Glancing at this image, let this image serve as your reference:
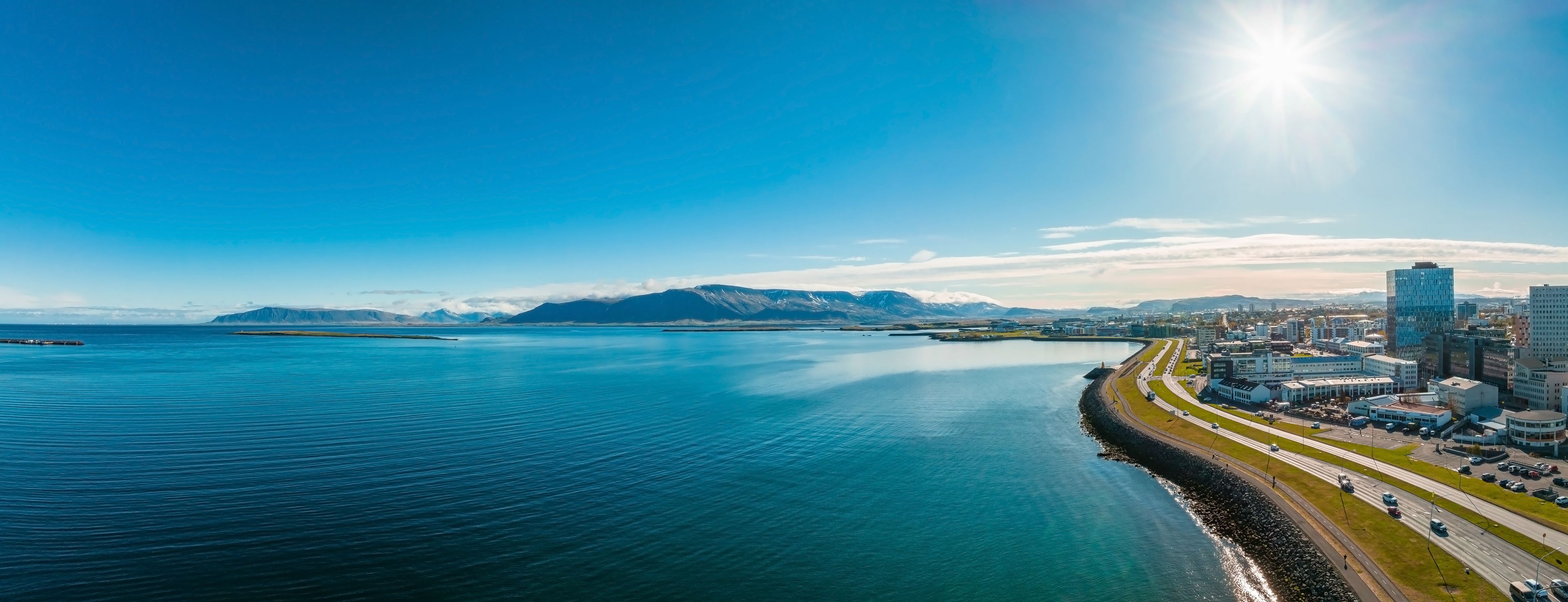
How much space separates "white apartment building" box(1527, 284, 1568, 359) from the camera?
62.0m

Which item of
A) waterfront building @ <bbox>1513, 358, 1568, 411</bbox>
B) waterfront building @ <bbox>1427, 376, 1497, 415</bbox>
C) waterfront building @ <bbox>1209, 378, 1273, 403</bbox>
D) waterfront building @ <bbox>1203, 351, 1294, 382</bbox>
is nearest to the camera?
waterfront building @ <bbox>1427, 376, 1497, 415</bbox>

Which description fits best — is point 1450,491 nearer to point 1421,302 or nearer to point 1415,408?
point 1415,408

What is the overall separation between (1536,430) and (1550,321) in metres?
40.5

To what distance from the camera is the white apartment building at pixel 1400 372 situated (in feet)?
206

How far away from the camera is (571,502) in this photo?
2841cm

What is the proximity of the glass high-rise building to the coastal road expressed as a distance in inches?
2455

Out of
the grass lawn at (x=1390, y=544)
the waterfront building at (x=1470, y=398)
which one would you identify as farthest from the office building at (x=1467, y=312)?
the grass lawn at (x=1390, y=544)

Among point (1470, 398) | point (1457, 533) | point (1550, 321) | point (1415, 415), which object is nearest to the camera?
point (1457, 533)

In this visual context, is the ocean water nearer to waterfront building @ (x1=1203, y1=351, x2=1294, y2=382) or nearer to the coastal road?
the coastal road

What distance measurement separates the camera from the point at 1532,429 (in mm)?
37781

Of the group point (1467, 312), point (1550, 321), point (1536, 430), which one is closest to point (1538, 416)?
point (1536, 430)

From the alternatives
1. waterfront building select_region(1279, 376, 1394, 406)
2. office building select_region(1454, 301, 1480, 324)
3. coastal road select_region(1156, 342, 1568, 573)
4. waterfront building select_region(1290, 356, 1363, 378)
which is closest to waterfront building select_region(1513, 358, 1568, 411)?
waterfront building select_region(1279, 376, 1394, 406)

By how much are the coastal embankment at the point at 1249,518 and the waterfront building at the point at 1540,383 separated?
31.0 metres

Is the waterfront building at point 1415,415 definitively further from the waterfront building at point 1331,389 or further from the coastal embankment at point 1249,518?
the coastal embankment at point 1249,518
